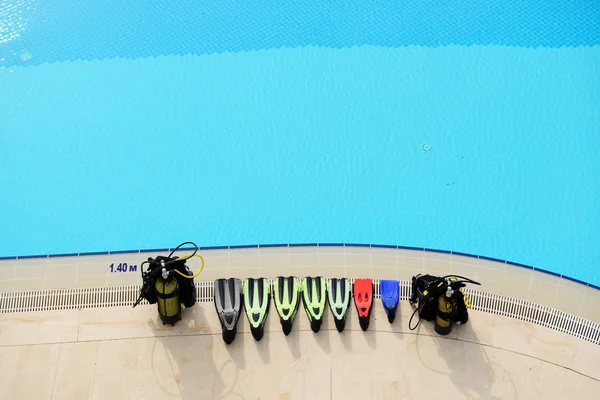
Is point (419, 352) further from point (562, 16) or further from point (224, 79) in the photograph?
point (562, 16)

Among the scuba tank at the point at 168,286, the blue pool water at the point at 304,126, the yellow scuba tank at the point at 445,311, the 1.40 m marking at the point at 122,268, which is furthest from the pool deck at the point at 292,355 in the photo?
the blue pool water at the point at 304,126

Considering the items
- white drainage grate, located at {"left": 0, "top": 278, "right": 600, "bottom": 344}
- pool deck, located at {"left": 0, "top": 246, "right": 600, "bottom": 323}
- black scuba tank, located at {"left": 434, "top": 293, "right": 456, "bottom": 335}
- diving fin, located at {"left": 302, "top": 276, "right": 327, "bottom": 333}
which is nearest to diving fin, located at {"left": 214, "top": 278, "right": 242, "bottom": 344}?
white drainage grate, located at {"left": 0, "top": 278, "right": 600, "bottom": 344}

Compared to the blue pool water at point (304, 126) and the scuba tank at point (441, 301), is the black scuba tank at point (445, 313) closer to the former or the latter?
the scuba tank at point (441, 301)

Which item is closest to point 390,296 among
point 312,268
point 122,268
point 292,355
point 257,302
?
point 312,268

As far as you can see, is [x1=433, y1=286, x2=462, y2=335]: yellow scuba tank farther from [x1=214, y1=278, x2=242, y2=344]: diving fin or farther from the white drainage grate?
[x1=214, y1=278, x2=242, y2=344]: diving fin

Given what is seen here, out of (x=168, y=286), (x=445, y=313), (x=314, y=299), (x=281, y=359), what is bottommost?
(x=281, y=359)

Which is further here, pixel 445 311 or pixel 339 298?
pixel 339 298

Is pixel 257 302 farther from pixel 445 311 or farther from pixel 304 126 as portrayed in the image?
pixel 304 126
